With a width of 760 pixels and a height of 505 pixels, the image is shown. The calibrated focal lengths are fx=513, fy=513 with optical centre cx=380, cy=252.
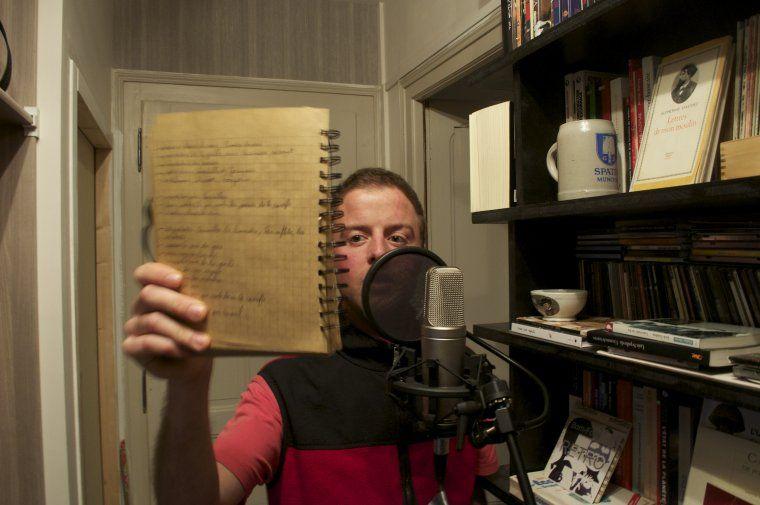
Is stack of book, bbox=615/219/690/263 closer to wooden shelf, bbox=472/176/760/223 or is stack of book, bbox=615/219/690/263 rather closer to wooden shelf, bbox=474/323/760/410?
wooden shelf, bbox=472/176/760/223

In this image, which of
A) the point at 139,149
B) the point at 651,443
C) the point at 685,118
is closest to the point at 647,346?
the point at 651,443

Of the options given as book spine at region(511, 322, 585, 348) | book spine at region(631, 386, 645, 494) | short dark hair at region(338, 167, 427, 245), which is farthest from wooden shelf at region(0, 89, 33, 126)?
book spine at region(631, 386, 645, 494)

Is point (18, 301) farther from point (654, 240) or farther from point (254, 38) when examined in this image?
point (254, 38)

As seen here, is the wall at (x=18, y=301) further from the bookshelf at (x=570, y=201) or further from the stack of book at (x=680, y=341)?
the stack of book at (x=680, y=341)

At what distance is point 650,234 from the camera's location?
3.50 ft

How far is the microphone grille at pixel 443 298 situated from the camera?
1.84 feet

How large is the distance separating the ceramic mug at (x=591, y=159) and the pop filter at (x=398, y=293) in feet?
1.72

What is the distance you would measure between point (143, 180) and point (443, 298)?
1759mm

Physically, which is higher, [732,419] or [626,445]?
[732,419]

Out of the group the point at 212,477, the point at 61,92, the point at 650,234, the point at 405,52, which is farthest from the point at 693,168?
the point at 405,52

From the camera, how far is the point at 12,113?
1.01m

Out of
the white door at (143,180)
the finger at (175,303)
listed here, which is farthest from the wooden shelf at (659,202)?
the white door at (143,180)

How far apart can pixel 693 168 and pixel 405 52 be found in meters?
1.55

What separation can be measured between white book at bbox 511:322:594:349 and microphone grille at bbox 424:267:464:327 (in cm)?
49
